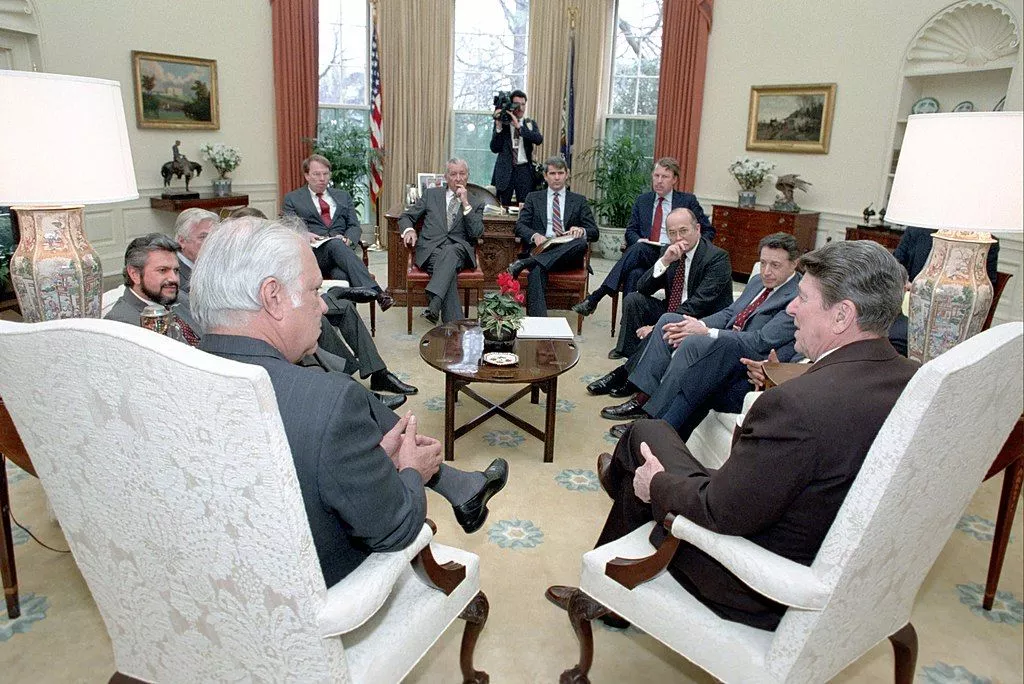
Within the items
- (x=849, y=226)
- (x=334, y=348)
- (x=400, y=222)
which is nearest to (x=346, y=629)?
(x=334, y=348)

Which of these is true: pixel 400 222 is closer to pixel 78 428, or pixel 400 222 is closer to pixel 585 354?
pixel 585 354

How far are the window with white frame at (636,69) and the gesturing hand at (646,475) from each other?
300 inches

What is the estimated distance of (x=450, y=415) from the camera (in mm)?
3430

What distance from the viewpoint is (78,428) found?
51.3 inches

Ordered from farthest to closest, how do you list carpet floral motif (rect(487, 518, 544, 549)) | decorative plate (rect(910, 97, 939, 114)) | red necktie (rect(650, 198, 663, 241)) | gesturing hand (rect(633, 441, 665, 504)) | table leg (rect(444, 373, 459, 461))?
decorative plate (rect(910, 97, 939, 114)), red necktie (rect(650, 198, 663, 241)), table leg (rect(444, 373, 459, 461)), carpet floral motif (rect(487, 518, 544, 549)), gesturing hand (rect(633, 441, 665, 504))

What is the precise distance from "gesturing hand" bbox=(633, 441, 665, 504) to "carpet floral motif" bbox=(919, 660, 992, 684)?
1069mm

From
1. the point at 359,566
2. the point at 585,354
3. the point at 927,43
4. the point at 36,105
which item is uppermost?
the point at 927,43

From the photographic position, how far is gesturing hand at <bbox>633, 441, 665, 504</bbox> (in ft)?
6.18

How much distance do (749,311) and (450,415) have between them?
5.41ft

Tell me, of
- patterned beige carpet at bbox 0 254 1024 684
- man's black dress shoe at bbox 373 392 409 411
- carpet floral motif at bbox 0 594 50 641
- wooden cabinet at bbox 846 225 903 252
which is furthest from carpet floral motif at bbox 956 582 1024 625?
wooden cabinet at bbox 846 225 903 252

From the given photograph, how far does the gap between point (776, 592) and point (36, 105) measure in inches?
98.4

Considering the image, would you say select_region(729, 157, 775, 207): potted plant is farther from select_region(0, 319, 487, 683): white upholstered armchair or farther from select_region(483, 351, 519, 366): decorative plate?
select_region(0, 319, 487, 683): white upholstered armchair

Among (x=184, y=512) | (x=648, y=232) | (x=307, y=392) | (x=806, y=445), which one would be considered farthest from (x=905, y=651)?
(x=648, y=232)

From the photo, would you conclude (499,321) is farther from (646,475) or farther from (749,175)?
(749,175)
